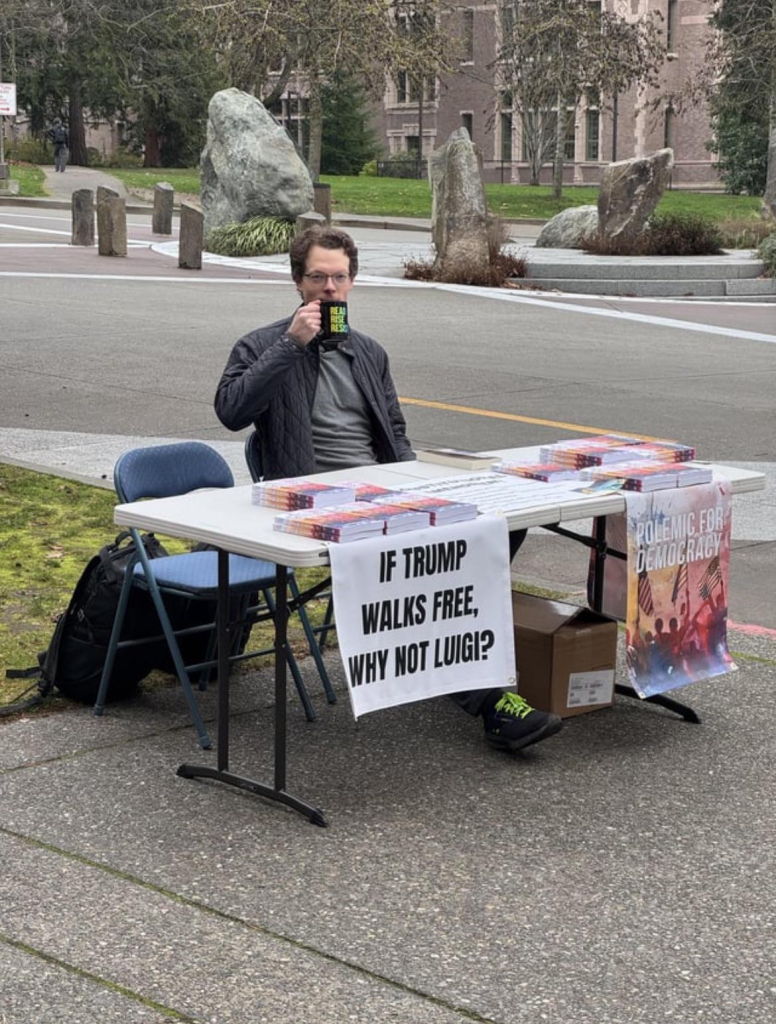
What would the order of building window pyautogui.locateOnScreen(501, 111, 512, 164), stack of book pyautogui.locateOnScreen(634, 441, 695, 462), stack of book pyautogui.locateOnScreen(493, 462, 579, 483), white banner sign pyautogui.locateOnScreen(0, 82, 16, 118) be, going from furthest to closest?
building window pyautogui.locateOnScreen(501, 111, 512, 164), white banner sign pyautogui.locateOnScreen(0, 82, 16, 118), stack of book pyautogui.locateOnScreen(634, 441, 695, 462), stack of book pyautogui.locateOnScreen(493, 462, 579, 483)

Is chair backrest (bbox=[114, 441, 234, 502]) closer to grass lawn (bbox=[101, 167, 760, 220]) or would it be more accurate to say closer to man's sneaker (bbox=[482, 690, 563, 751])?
man's sneaker (bbox=[482, 690, 563, 751])

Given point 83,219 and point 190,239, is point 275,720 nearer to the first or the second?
point 190,239

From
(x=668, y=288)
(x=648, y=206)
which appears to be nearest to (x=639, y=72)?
(x=648, y=206)

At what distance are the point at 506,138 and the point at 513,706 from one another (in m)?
69.7

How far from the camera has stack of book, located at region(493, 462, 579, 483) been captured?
5328 millimetres

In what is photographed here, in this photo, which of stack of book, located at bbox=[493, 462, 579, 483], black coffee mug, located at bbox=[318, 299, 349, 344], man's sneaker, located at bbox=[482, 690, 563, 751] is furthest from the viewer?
stack of book, located at bbox=[493, 462, 579, 483]

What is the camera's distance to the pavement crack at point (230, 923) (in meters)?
3.50

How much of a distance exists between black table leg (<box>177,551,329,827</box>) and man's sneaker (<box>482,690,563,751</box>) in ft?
2.36

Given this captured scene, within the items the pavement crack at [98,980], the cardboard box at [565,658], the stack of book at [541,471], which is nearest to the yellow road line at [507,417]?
the stack of book at [541,471]

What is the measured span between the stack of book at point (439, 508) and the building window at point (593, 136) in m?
66.8

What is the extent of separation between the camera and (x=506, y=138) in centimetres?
7250

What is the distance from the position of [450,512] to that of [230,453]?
575cm

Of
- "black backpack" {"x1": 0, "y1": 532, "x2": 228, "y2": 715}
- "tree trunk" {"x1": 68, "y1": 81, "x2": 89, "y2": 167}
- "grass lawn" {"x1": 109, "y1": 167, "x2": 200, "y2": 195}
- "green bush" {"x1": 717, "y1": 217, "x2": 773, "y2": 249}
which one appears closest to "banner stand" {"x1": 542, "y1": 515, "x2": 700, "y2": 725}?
"black backpack" {"x1": 0, "y1": 532, "x2": 228, "y2": 715}

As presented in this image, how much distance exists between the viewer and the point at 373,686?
4551 mm
